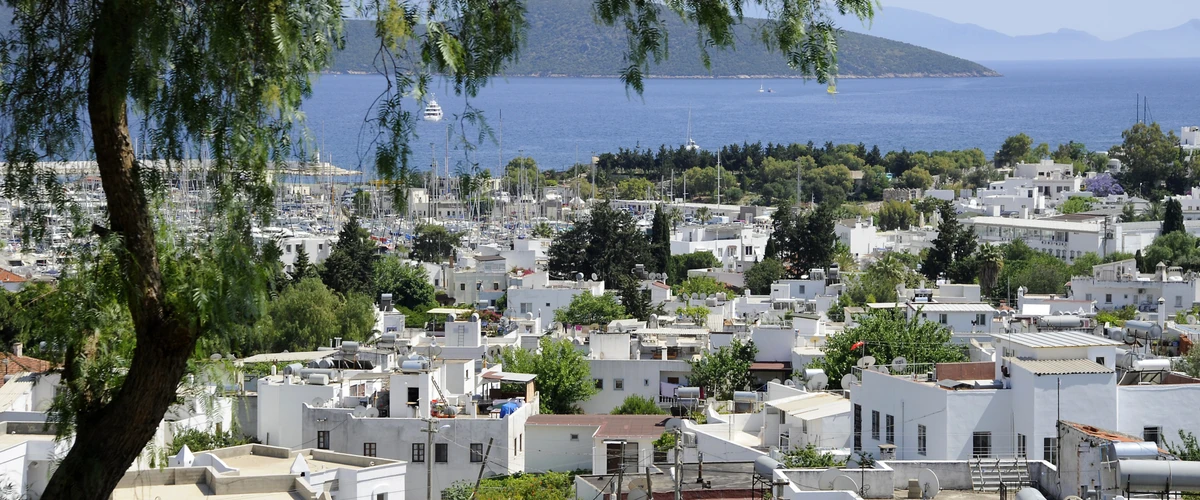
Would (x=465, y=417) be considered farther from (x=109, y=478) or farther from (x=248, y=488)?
(x=109, y=478)

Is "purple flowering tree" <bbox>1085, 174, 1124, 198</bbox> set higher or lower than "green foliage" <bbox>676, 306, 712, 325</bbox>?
higher

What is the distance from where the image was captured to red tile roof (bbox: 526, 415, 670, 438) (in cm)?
2259

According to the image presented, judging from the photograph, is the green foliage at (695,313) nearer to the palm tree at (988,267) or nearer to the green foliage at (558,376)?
the green foliage at (558,376)

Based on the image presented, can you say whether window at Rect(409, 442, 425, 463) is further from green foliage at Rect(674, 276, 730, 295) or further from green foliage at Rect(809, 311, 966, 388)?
green foliage at Rect(674, 276, 730, 295)

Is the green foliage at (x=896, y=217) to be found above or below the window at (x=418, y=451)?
above

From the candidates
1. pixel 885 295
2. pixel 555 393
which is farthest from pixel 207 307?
pixel 885 295

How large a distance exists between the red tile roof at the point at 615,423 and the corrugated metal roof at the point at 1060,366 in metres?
6.58

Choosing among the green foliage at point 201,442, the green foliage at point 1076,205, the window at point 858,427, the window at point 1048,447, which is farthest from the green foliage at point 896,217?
the window at point 1048,447

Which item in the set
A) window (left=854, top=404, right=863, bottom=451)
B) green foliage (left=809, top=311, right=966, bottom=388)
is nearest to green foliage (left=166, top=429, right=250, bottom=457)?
window (left=854, top=404, right=863, bottom=451)

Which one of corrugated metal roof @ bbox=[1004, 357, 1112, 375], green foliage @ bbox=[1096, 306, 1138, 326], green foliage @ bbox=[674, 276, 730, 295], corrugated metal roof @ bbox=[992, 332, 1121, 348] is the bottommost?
green foliage @ bbox=[674, 276, 730, 295]

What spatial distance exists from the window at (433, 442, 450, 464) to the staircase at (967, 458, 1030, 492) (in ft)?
34.3

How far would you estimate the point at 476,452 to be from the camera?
2253cm

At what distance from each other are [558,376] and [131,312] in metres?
23.0

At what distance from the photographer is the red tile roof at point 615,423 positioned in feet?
74.1
